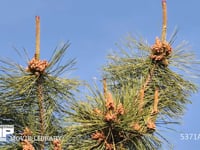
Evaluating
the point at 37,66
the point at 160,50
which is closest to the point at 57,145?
the point at 37,66

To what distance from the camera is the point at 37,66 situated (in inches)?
85.1

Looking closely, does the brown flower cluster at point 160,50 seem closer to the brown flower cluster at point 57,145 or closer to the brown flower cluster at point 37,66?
the brown flower cluster at point 37,66

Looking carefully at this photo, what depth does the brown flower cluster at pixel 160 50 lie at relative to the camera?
2.39 meters

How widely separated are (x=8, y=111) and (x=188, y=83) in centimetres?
94

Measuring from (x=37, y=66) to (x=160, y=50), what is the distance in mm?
647

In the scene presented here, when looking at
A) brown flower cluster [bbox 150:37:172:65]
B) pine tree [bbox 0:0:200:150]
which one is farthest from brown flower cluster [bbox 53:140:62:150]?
brown flower cluster [bbox 150:37:172:65]

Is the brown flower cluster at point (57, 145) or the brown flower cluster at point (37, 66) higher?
the brown flower cluster at point (37, 66)

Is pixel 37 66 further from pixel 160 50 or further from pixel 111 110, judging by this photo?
pixel 160 50

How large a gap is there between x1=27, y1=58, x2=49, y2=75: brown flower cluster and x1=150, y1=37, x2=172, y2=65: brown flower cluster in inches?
23.0

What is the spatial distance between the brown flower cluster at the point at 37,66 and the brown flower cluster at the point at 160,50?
1.91 ft

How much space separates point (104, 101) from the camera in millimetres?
2082
